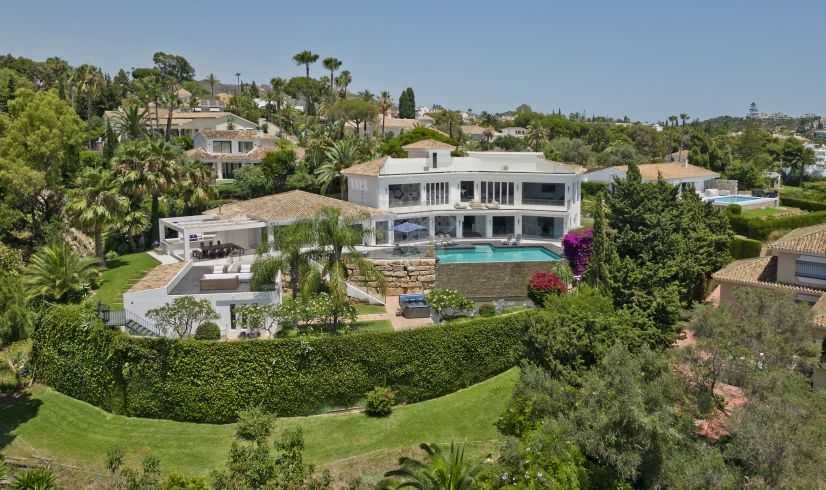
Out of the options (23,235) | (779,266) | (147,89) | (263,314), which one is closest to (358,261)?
(263,314)

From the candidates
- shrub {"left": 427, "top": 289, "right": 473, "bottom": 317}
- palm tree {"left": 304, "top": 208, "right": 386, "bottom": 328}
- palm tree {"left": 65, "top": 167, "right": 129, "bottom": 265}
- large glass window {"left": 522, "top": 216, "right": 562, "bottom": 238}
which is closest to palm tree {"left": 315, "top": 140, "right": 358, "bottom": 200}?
large glass window {"left": 522, "top": 216, "right": 562, "bottom": 238}

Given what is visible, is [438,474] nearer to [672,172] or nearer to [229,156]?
[672,172]

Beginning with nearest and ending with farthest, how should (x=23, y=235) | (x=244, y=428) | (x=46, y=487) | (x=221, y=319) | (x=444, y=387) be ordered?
(x=46, y=487) < (x=244, y=428) < (x=444, y=387) < (x=221, y=319) < (x=23, y=235)

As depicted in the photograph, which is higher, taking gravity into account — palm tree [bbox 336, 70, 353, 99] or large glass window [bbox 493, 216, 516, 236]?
palm tree [bbox 336, 70, 353, 99]

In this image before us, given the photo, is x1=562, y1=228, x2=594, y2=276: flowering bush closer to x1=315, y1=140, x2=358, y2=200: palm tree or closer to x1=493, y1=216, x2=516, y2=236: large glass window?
x1=493, y1=216, x2=516, y2=236: large glass window

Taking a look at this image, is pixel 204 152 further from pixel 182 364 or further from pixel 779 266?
pixel 779 266

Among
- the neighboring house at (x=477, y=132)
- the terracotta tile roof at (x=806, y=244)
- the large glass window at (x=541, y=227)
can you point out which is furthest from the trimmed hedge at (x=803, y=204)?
the neighboring house at (x=477, y=132)

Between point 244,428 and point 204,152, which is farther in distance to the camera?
point 204,152

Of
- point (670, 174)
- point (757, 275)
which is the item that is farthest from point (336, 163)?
point (757, 275)
